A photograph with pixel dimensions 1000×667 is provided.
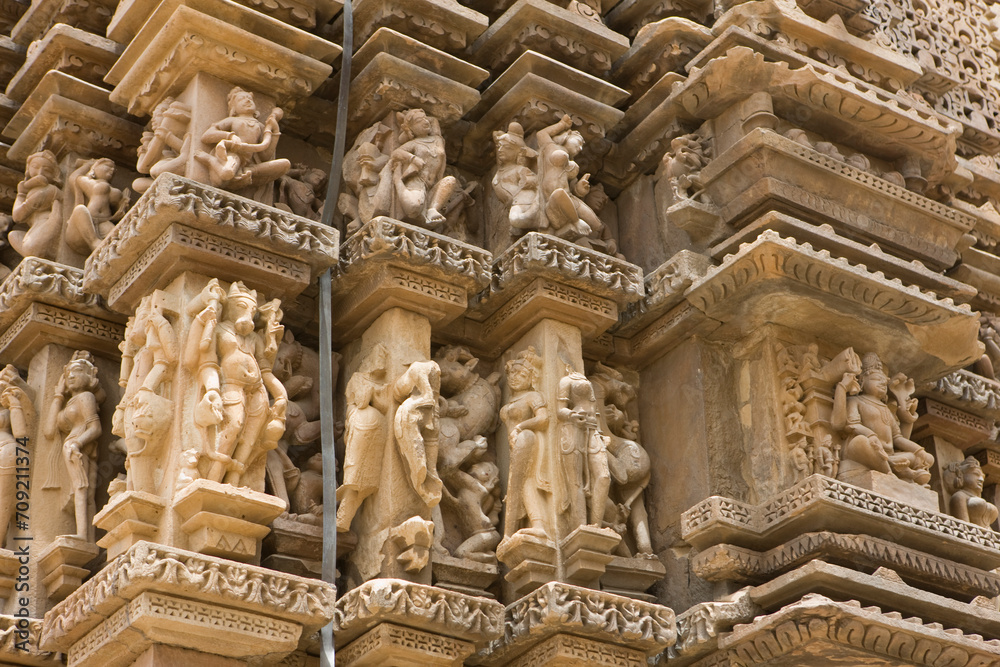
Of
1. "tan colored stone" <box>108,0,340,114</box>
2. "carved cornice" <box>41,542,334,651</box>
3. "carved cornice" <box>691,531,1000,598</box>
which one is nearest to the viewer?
"carved cornice" <box>41,542,334,651</box>

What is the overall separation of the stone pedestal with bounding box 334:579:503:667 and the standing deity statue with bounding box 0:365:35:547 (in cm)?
166

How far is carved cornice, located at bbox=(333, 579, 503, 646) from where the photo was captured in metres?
6.88

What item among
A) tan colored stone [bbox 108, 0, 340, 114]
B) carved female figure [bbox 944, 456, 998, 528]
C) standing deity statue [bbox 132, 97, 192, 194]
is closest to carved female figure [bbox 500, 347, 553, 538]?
tan colored stone [bbox 108, 0, 340, 114]

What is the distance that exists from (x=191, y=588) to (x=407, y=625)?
3.38 ft

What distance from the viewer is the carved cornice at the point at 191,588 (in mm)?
A: 6379

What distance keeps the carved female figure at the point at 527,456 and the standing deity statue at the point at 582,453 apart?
90 mm

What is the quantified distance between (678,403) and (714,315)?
503mm

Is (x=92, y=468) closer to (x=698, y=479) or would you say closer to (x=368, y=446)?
(x=368, y=446)

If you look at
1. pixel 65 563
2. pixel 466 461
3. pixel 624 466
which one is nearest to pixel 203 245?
pixel 65 563

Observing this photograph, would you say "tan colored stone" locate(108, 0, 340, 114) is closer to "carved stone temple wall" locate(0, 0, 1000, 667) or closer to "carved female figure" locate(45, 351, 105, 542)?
"carved stone temple wall" locate(0, 0, 1000, 667)

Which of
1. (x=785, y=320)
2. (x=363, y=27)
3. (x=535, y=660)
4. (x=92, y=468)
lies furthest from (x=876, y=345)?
(x=92, y=468)

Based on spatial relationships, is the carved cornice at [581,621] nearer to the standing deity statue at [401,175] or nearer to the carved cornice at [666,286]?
the carved cornice at [666,286]

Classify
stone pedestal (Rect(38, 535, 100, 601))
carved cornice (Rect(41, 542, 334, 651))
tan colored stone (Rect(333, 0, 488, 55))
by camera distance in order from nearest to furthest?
carved cornice (Rect(41, 542, 334, 651)) < stone pedestal (Rect(38, 535, 100, 601)) < tan colored stone (Rect(333, 0, 488, 55))

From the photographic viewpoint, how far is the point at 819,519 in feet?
24.8
